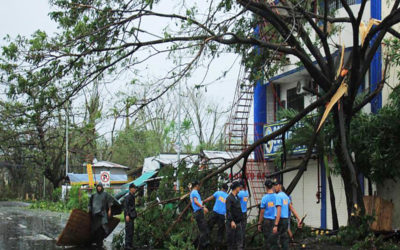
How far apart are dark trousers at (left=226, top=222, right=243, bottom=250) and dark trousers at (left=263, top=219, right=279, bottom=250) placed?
62cm

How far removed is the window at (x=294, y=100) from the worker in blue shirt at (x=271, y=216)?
11585 millimetres

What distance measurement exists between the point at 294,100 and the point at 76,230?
490 inches

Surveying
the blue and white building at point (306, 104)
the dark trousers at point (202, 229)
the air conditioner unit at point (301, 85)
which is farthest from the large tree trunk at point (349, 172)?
the air conditioner unit at point (301, 85)

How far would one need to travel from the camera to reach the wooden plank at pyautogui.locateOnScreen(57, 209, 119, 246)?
44.6ft

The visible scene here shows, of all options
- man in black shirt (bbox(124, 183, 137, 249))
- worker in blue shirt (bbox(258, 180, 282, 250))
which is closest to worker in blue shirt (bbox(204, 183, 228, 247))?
worker in blue shirt (bbox(258, 180, 282, 250))

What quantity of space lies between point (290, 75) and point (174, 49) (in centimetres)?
1022

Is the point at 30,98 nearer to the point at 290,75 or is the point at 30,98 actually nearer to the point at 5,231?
the point at 5,231

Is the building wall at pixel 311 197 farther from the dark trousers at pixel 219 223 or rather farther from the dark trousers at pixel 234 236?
the dark trousers at pixel 234 236

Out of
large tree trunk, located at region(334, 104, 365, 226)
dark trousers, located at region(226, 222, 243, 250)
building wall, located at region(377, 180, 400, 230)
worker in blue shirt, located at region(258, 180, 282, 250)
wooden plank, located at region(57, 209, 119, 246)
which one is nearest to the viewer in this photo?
worker in blue shirt, located at region(258, 180, 282, 250)

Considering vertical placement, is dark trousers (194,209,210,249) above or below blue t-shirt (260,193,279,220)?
below

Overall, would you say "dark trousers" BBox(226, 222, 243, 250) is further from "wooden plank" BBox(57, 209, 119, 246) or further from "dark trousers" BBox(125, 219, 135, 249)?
"wooden plank" BBox(57, 209, 119, 246)

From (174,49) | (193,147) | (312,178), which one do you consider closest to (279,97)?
(312,178)

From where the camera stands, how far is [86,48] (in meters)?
12.7

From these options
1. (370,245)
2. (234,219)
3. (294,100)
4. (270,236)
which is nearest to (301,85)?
(294,100)
